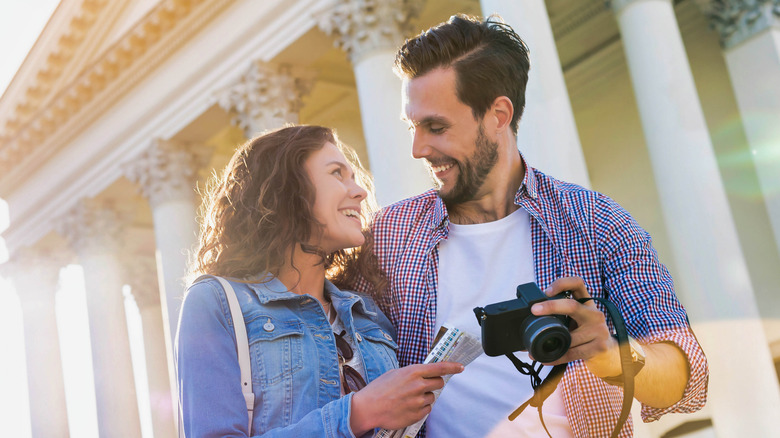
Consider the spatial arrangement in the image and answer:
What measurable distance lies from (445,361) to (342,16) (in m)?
9.51

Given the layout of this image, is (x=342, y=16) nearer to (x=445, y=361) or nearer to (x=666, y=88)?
(x=666, y=88)

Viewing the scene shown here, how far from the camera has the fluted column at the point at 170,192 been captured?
14.4 meters

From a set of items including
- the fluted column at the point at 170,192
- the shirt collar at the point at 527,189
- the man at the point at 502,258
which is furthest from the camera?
the fluted column at the point at 170,192

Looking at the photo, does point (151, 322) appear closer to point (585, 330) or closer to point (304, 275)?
point (304, 275)

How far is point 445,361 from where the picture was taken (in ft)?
7.14

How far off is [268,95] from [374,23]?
2.64 meters

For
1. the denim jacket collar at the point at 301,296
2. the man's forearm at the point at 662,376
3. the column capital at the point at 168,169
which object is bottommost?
the man's forearm at the point at 662,376

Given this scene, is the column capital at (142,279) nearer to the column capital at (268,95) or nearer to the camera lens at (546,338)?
the column capital at (268,95)

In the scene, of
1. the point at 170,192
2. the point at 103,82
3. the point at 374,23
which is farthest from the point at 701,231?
the point at 103,82

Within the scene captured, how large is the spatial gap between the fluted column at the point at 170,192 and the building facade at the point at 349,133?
0.13 feet

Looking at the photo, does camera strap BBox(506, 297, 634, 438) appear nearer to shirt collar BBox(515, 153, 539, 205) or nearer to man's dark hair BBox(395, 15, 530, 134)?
shirt collar BBox(515, 153, 539, 205)

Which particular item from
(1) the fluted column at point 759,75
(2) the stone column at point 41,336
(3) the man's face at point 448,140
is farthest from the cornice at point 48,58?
(3) the man's face at point 448,140

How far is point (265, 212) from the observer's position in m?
2.75

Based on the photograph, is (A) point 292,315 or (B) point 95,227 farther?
(B) point 95,227
